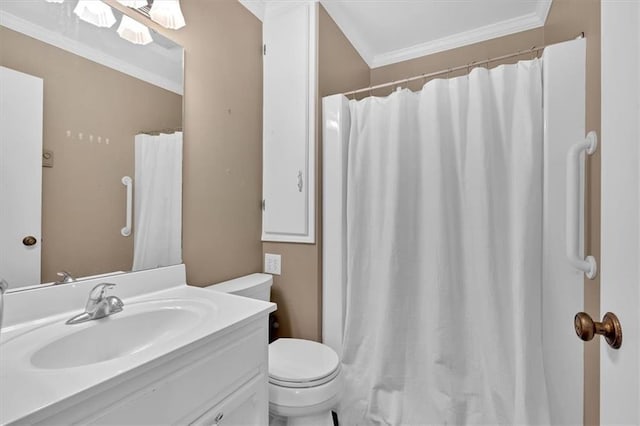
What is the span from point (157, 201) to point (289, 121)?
896 millimetres

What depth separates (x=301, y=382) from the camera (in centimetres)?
122

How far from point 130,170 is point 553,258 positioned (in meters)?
1.75

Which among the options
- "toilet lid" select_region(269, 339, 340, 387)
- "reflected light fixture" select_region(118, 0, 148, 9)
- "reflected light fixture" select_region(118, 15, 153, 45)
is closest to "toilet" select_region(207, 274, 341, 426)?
"toilet lid" select_region(269, 339, 340, 387)

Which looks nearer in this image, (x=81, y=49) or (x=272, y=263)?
(x=81, y=49)

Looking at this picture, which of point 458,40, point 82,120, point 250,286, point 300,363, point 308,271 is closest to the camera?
point 82,120

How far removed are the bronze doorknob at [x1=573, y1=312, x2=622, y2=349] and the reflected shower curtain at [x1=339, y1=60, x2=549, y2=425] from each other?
65cm

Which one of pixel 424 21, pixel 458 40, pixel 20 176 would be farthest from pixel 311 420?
pixel 458 40

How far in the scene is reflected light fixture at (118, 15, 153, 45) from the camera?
1.16 meters

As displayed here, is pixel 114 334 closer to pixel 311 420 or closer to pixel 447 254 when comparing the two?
pixel 311 420

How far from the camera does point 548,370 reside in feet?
3.99

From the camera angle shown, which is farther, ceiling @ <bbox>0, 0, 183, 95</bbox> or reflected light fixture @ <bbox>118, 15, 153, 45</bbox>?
reflected light fixture @ <bbox>118, 15, 153, 45</bbox>

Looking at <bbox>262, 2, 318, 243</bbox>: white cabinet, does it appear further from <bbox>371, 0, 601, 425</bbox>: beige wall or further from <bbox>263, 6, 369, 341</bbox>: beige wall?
<bbox>371, 0, 601, 425</bbox>: beige wall

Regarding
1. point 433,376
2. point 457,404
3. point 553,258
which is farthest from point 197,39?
point 457,404
